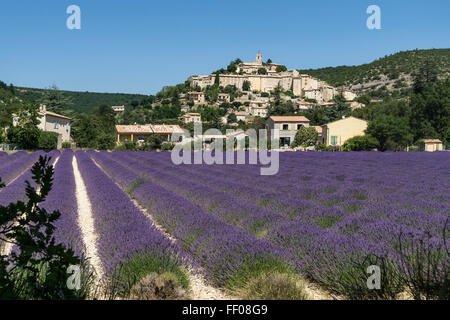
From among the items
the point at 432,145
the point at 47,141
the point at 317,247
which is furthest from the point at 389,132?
the point at 317,247

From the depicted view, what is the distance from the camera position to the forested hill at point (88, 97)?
127037 mm

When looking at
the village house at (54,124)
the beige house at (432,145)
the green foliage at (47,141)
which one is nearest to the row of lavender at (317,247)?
the green foliage at (47,141)

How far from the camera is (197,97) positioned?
115 m

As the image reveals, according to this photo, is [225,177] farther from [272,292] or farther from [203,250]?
[272,292]

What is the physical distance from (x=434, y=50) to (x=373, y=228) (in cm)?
14499

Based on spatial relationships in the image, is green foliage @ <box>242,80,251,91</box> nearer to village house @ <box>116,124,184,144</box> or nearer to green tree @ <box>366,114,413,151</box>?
village house @ <box>116,124,184,144</box>

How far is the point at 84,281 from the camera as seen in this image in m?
3.01

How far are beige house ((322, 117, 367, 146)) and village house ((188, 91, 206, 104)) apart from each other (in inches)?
2868

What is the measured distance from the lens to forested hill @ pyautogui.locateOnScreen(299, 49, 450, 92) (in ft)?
367

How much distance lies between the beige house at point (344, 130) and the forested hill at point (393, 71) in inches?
2688

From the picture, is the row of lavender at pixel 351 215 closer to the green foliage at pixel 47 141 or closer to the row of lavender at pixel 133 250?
the row of lavender at pixel 133 250

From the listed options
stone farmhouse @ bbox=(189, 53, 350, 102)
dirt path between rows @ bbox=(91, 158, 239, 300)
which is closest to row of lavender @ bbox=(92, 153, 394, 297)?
dirt path between rows @ bbox=(91, 158, 239, 300)

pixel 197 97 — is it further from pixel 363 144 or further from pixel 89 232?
pixel 89 232
